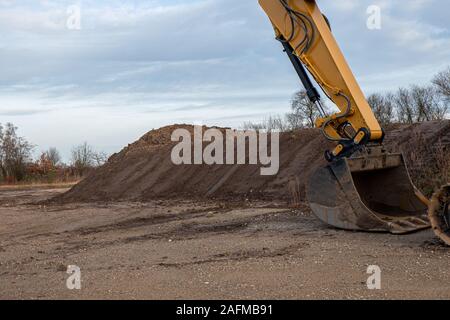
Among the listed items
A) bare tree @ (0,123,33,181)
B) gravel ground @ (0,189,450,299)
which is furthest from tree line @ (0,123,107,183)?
gravel ground @ (0,189,450,299)

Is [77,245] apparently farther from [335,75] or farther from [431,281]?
[431,281]

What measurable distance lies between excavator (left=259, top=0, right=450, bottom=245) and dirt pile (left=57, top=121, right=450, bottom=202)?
562cm

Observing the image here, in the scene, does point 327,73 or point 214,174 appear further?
point 214,174

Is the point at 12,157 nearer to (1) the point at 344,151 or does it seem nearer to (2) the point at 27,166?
(2) the point at 27,166

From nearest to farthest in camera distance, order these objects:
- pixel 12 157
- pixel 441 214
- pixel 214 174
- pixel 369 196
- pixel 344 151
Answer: pixel 441 214 < pixel 344 151 < pixel 369 196 < pixel 214 174 < pixel 12 157

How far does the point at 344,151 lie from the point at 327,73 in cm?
137

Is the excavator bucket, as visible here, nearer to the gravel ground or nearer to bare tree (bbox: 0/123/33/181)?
the gravel ground

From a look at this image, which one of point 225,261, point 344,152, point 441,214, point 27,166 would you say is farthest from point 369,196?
point 27,166

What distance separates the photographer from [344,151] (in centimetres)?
1005

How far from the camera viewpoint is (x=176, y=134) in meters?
31.0

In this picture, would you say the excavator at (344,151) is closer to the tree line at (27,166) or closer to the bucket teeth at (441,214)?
the bucket teeth at (441,214)

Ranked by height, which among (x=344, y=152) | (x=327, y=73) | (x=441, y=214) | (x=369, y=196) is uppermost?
(x=327, y=73)

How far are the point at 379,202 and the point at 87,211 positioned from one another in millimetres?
9894

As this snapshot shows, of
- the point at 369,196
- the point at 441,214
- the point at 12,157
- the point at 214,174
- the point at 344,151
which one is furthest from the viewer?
the point at 12,157
